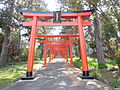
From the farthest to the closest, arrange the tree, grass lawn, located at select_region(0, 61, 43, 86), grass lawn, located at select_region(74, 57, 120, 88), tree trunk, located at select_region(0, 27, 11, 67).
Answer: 1. tree trunk, located at select_region(0, 27, 11, 67)
2. the tree
3. grass lawn, located at select_region(0, 61, 43, 86)
4. grass lawn, located at select_region(74, 57, 120, 88)

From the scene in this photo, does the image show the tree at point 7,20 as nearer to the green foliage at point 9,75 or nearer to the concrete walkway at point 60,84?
the green foliage at point 9,75

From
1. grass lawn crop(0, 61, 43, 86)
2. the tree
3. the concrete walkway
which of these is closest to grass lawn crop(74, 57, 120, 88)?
the concrete walkway

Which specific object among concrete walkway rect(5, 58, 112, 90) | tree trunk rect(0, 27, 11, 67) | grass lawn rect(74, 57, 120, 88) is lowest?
concrete walkway rect(5, 58, 112, 90)

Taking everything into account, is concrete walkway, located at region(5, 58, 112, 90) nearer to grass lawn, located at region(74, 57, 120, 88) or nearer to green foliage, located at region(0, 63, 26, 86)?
grass lawn, located at region(74, 57, 120, 88)

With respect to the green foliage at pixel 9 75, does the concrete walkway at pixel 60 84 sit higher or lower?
lower

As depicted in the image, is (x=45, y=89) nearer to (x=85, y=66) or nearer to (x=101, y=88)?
(x=101, y=88)

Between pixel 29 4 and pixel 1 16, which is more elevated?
pixel 29 4

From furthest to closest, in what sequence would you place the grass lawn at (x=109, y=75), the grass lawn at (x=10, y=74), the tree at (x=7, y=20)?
the tree at (x=7, y=20), the grass lawn at (x=10, y=74), the grass lawn at (x=109, y=75)

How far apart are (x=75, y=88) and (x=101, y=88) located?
967 mm

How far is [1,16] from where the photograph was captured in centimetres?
1107

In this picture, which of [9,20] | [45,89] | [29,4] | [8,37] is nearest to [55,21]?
[45,89]

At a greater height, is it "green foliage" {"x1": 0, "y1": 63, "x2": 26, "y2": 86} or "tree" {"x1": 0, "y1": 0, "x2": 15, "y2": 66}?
"tree" {"x1": 0, "y1": 0, "x2": 15, "y2": 66}

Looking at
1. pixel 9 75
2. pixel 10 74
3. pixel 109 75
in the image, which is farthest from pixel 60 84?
pixel 10 74

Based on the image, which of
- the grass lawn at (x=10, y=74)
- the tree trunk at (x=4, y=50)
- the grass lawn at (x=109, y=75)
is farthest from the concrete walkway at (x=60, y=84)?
the tree trunk at (x=4, y=50)
